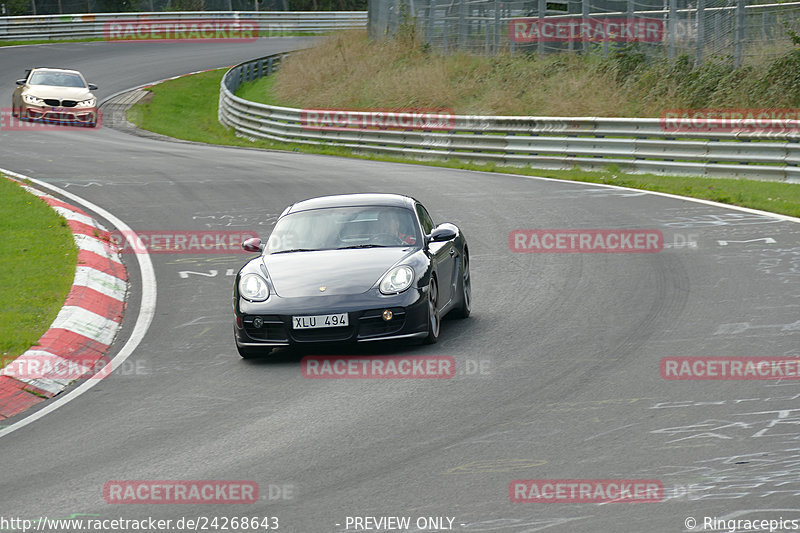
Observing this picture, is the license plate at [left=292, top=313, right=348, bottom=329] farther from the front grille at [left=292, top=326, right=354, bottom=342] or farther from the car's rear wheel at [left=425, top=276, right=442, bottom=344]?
the car's rear wheel at [left=425, top=276, right=442, bottom=344]

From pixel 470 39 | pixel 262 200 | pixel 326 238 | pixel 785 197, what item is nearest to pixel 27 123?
pixel 470 39

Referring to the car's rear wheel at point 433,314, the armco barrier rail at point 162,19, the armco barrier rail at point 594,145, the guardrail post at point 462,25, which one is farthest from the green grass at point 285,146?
the armco barrier rail at point 162,19

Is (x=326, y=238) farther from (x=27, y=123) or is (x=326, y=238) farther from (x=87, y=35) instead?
(x=87, y=35)

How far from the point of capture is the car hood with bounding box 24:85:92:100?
3297 cm

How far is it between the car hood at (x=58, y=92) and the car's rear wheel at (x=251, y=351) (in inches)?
1005

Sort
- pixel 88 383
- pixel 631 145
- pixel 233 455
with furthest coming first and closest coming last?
pixel 631 145, pixel 88 383, pixel 233 455

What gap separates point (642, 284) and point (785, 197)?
6994 mm

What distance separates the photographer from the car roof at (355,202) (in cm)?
1098

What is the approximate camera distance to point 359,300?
939 centimetres

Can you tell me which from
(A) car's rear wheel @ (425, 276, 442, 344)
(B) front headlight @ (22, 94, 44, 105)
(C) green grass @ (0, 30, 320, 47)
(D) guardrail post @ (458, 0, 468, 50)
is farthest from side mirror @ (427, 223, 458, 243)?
(C) green grass @ (0, 30, 320, 47)

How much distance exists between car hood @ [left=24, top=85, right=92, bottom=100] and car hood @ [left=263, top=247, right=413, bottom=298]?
2483 cm

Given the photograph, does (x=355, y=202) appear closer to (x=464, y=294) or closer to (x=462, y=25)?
(x=464, y=294)

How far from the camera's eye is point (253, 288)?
9.79 m

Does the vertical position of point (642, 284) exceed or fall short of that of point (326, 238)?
it falls short
